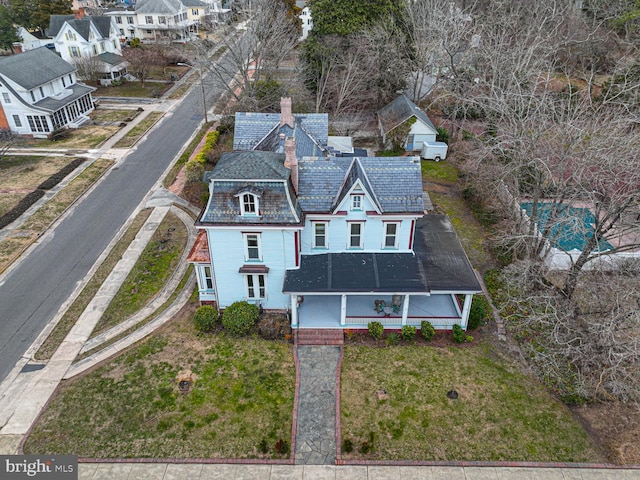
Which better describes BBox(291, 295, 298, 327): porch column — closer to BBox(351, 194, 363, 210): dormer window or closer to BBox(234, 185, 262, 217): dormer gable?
BBox(234, 185, 262, 217): dormer gable

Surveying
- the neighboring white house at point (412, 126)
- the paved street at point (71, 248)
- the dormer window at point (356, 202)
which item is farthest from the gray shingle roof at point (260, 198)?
the neighboring white house at point (412, 126)

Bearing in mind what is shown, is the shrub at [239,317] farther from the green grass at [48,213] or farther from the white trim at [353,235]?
the green grass at [48,213]

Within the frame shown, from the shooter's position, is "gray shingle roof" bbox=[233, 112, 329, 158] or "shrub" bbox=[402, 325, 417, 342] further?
"gray shingle roof" bbox=[233, 112, 329, 158]

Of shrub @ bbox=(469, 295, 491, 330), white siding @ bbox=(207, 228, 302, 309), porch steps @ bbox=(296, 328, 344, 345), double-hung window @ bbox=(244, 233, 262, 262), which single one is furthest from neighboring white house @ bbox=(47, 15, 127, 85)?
shrub @ bbox=(469, 295, 491, 330)

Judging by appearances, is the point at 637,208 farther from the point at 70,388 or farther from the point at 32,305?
the point at 32,305

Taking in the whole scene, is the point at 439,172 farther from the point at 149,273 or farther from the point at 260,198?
the point at 149,273

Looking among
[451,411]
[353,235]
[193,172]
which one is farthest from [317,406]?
[193,172]
